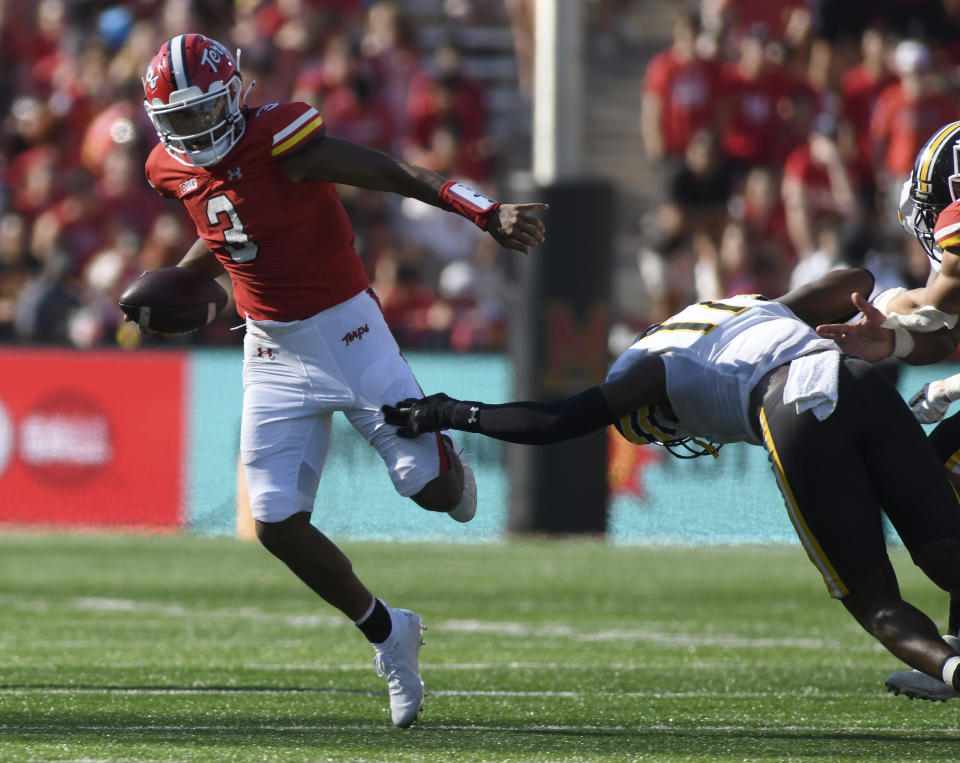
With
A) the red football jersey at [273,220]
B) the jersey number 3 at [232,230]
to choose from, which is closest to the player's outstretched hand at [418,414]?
the red football jersey at [273,220]

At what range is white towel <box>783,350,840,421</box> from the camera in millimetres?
4320

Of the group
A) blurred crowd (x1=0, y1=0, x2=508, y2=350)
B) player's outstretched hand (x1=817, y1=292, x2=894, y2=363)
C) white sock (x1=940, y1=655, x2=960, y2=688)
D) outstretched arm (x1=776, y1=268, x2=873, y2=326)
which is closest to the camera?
white sock (x1=940, y1=655, x2=960, y2=688)

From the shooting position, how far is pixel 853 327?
15.9 ft

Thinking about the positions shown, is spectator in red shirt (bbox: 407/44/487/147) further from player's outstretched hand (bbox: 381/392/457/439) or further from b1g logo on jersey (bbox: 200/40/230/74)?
player's outstretched hand (bbox: 381/392/457/439)

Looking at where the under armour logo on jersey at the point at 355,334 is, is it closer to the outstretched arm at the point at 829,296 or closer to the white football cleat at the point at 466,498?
the white football cleat at the point at 466,498

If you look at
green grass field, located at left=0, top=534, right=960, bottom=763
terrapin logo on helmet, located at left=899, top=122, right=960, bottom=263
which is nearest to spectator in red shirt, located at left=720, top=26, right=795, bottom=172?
green grass field, located at left=0, top=534, right=960, bottom=763

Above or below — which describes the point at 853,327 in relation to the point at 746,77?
above

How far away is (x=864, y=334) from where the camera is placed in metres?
4.89

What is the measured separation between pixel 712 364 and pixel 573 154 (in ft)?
24.0

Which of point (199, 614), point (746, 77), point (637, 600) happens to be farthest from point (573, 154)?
point (199, 614)

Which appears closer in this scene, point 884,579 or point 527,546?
point 884,579

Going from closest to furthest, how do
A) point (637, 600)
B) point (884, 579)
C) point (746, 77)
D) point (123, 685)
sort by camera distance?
point (884, 579)
point (123, 685)
point (637, 600)
point (746, 77)

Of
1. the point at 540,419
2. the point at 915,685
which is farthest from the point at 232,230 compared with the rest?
the point at 915,685

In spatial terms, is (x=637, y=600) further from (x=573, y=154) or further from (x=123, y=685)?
(x=573, y=154)
